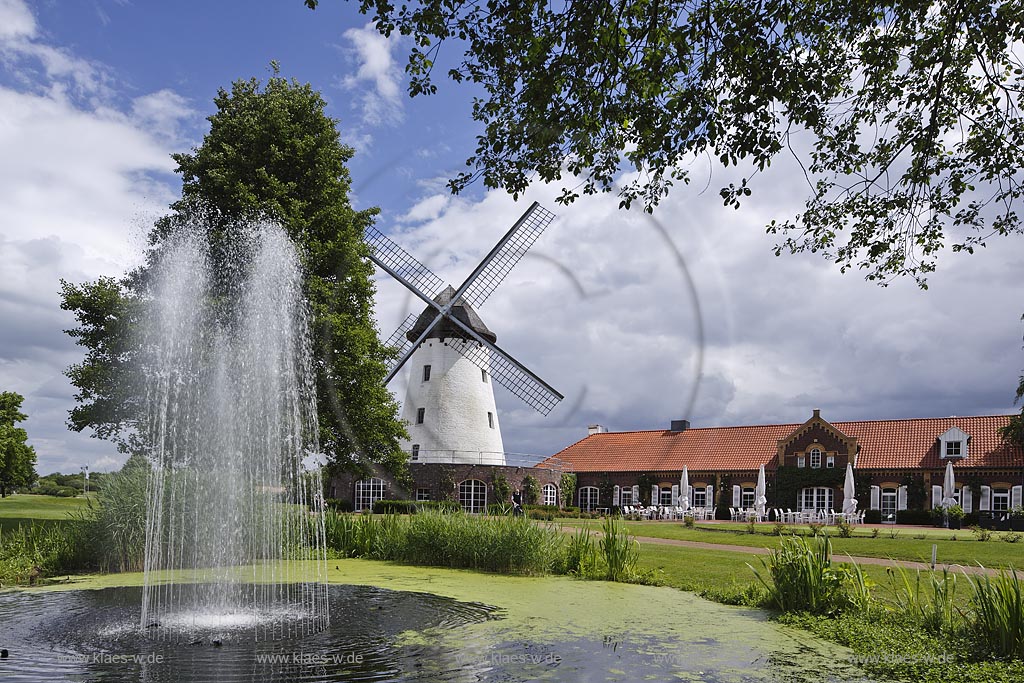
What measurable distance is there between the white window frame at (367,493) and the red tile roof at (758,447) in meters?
16.1

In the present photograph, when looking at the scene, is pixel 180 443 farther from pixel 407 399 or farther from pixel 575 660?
pixel 407 399

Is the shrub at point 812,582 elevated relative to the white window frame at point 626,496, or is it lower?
elevated

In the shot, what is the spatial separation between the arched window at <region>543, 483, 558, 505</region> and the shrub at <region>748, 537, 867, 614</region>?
3086 centimetres

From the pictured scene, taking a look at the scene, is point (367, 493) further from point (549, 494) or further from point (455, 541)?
point (455, 541)

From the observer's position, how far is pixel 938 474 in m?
38.2

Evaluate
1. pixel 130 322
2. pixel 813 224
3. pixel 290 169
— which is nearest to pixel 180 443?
pixel 130 322

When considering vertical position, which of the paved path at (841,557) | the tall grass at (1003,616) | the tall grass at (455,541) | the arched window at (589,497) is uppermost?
the tall grass at (1003,616)

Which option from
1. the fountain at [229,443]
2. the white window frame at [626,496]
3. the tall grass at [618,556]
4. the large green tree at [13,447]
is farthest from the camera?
the white window frame at [626,496]

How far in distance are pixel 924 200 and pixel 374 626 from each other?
808 centimetres

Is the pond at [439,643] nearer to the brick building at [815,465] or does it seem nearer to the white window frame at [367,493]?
the white window frame at [367,493]

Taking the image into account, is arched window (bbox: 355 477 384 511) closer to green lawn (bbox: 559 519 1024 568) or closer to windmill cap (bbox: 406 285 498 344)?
windmill cap (bbox: 406 285 498 344)

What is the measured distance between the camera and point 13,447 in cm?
2972

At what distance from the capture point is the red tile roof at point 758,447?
127ft
